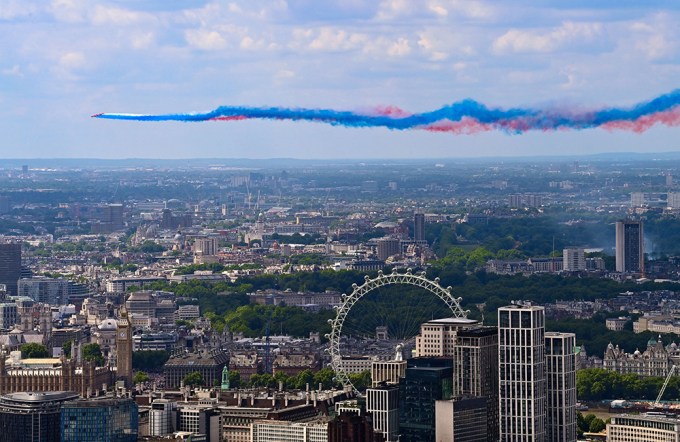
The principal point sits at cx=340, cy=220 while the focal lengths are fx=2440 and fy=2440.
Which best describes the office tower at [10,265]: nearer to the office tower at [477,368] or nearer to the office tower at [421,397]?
the office tower at [477,368]

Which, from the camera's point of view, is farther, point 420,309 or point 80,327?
point 80,327

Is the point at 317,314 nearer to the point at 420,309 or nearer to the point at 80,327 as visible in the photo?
the point at 80,327

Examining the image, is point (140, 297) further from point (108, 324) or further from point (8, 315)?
point (108, 324)

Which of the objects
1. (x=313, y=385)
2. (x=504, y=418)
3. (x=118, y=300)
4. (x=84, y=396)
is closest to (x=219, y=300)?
(x=118, y=300)

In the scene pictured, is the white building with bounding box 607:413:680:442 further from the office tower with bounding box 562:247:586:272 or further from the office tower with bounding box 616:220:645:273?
the office tower with bounding box 562:247:586:272

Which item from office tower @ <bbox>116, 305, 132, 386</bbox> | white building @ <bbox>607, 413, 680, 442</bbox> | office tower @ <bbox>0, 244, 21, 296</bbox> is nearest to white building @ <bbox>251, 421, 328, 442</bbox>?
white building @ <bbox>607, 413, 680, 442</bbox>

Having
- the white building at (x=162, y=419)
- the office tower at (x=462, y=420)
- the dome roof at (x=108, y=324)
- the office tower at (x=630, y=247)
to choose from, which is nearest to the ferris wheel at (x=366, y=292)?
the white building at (x=162, y=419)

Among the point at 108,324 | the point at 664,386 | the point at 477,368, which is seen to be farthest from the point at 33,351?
the point at 477,368
